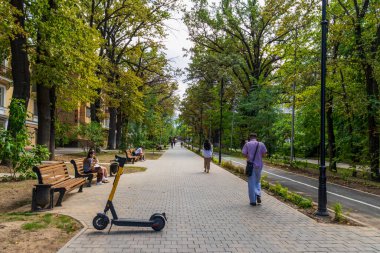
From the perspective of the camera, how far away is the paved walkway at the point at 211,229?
17.5ft

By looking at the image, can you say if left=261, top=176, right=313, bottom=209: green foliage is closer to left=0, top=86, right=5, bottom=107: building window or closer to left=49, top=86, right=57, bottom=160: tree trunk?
left=49, top=86, right=57, bottom=160: tree trunk

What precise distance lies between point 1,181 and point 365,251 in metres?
10.7

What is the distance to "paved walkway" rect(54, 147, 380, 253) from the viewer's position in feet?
17.5

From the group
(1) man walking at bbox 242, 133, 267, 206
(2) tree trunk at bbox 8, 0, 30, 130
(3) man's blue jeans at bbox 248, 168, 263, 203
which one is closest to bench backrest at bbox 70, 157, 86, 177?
(2) tree trunk at bbox 8, 0, 30, 130

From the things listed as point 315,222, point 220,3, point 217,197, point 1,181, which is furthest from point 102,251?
point 220,3

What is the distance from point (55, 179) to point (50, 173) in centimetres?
31

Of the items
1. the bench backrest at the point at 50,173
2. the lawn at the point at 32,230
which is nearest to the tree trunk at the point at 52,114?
the bench backrest at the point at 50,173

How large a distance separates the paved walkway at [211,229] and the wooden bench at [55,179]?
1.33 feet

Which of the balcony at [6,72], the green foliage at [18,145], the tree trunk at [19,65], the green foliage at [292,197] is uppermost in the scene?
the balcony at [6,72]

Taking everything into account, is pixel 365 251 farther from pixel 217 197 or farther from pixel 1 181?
pixel 1 181

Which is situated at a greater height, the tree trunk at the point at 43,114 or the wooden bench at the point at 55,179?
the tree trunk at the point at 43,114

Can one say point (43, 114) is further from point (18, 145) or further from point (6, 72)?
point (6, 72)

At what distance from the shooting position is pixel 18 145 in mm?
11125

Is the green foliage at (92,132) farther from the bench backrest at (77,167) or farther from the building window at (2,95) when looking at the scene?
the bench backrest at (77,167)
